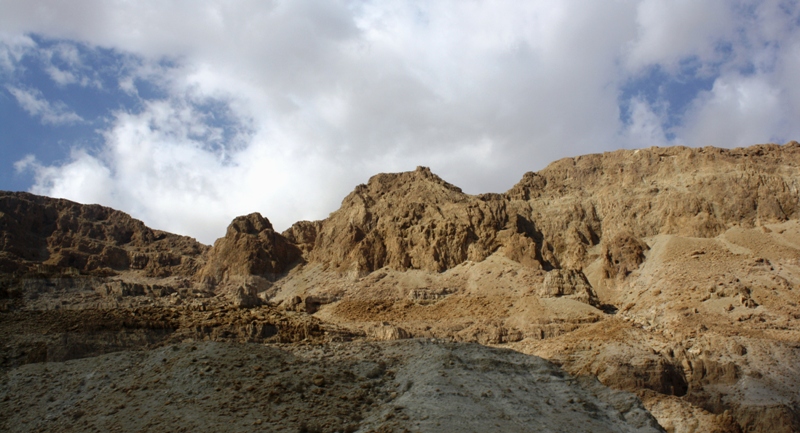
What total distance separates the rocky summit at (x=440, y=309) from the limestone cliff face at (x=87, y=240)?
297mm

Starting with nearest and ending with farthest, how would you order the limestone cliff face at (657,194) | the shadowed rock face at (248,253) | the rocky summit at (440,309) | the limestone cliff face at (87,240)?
the rocky summit at (440,309) < the limestone cliff face at (657,194) < the shadowed rock face at (248,253) < the limestone cliff face at (87,240)

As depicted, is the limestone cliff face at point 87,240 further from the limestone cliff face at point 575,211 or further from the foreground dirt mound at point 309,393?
the foreground dirt mound at point 309,393

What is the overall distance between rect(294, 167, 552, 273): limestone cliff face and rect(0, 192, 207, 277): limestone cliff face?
619 inches

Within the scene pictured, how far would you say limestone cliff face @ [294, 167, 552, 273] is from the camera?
6825 cm

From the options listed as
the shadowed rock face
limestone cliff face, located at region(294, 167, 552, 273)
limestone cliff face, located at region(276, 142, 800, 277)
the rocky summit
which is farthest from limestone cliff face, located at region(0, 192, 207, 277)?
limestone cliff face, located at region(276, 142, 800, 277)

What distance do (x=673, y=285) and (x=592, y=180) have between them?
86.1 feet

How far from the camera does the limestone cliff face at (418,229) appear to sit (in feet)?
224

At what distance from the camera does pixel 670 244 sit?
2483 inches

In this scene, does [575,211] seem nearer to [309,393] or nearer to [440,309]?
[440,309]

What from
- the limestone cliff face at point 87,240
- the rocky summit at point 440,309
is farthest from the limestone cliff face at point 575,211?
the limestone cliff face at point 87,240

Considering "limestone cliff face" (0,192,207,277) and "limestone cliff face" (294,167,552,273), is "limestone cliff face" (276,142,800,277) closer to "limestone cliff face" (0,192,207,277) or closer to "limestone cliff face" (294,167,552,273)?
"limestone cliff face" (294,167,552,273)

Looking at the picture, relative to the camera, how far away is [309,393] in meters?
19.9

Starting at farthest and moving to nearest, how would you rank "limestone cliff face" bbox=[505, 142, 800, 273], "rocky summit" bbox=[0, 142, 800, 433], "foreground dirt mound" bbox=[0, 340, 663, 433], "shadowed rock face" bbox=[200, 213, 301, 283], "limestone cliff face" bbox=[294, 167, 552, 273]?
"shadowed rock face" bbox=[200, 213, 301, 283] < "limestone cliff face" bbox=[294, 167, 552, 273] < "limestone cliff face" bbox=[505, 142, 800, 273] < "rocky summit" bbox=[0, 142, 800, 433] < "foreground dirt mound" bbox=[0, 340, 663, 433]

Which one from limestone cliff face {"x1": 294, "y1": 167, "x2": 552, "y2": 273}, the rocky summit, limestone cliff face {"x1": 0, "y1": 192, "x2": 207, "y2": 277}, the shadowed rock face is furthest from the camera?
limestone cliff face {"x1": 0, "y1": 192, "x2": 207, "y2": 277}
